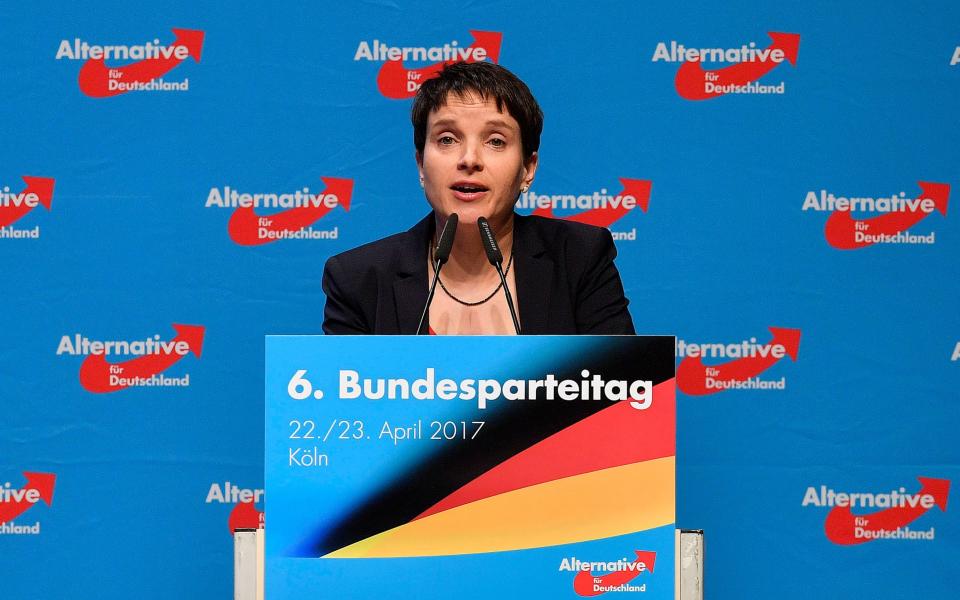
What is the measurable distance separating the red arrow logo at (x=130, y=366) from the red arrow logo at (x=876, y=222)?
5.87 feet

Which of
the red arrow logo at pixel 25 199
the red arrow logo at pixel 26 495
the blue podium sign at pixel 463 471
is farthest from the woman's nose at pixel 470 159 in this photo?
the red arrow logo at pixel 26 495

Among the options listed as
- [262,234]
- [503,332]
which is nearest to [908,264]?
[503,332]

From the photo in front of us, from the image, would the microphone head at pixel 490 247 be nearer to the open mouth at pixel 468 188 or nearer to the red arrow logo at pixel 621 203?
the open mouth at pixel 468 188

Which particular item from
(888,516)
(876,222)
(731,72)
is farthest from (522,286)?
(888,516)

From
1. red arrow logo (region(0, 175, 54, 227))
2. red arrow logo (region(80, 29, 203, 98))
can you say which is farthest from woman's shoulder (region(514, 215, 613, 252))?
red arrow logo (region(0, 175, 54, 227))

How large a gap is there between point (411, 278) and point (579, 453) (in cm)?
66

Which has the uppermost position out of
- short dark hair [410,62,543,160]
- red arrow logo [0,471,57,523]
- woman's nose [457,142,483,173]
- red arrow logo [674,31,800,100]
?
red arrow logo [674,31,800,100]

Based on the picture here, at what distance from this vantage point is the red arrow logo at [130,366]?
9.07 feet

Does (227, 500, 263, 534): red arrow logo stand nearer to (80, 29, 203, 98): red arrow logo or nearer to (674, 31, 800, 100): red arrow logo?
(80, 29, 203, 98): red arrow logo

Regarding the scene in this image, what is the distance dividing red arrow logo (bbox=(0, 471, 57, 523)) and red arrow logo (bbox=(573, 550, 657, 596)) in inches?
81.0

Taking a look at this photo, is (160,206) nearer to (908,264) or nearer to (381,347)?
(381,347)

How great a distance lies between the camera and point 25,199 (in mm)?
2777

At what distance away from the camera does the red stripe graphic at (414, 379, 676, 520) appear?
3.90ft

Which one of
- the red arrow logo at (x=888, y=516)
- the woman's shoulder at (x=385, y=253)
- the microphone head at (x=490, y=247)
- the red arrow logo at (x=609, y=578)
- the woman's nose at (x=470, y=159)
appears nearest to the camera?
the red arrow logo at (x=609, y=578)
